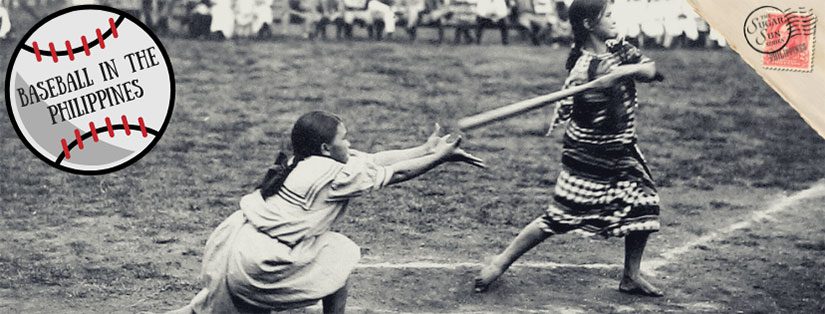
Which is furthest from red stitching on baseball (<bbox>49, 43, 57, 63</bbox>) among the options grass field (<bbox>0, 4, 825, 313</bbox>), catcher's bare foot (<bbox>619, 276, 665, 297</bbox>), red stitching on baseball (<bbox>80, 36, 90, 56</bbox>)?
catcher's bare foot (<bbox>619, 276, 665, 297</bbox>)

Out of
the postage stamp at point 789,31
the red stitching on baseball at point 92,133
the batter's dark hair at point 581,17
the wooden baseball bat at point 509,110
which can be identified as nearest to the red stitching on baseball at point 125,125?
the red stitching on baseball at point 92,133

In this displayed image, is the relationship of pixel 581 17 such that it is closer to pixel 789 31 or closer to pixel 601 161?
pixel 601 161

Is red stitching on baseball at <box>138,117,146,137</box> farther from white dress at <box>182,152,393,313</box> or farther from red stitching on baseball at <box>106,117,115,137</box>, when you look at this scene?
white dress at <box>182,152,393,313</box>

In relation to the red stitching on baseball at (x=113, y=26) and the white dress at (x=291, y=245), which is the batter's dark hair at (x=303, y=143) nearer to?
the white dress at (x=291, y=245)

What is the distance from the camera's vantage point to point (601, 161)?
670cm

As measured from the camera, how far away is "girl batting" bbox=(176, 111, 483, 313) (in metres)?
6.30

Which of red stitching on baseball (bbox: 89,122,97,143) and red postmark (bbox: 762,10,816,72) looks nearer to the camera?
red stitching on baseball (bbox: 89,122,97,143)

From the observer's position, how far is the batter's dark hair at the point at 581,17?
21.8 ft

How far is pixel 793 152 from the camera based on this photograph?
7.35m

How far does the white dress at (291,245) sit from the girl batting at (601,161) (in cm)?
88

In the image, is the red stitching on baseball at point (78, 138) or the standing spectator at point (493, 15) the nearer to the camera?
the red stitching on baseball at point (78, 138)

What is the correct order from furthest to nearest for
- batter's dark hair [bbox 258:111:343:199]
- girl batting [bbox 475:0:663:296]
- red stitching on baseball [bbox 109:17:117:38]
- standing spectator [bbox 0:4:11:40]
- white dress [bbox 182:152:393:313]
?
standing spectator [bbox 0:4:11:40]
red stitching on baseball [bbox 109:17:117:38]
girl batting [bbox 475:0:663:296]
batter's dark hair [bbox 258:111:343:199]
white dress [bbox 182:152:393:313]

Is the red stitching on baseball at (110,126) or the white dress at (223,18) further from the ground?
the white dress at (223,18)

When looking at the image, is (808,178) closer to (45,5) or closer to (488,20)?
(488,20)
